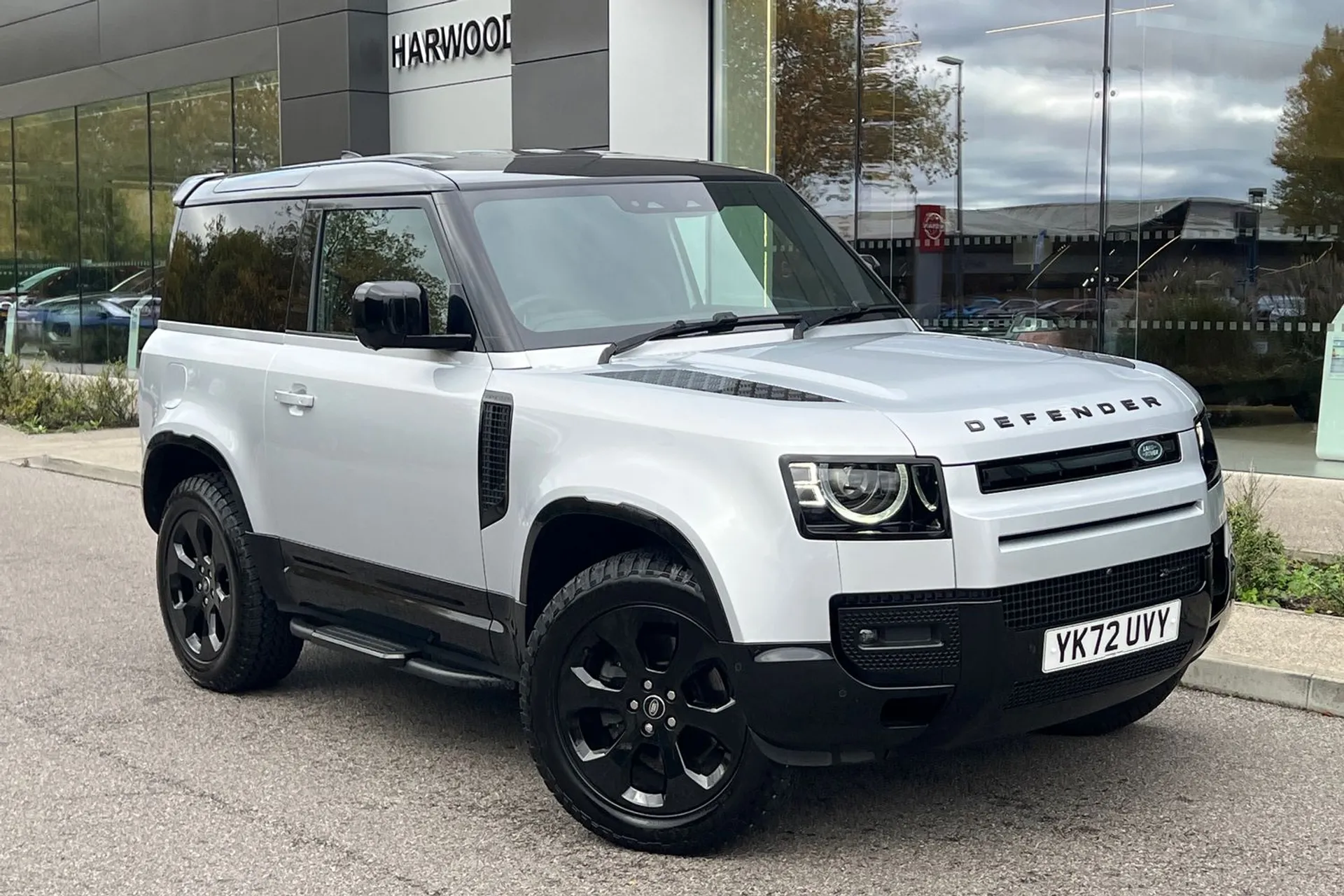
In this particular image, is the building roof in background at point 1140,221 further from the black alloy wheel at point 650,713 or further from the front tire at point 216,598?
the black alloy wheel at point 650,713

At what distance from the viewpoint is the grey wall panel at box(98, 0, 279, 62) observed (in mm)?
20156

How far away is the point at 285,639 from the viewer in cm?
602

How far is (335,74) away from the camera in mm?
18641

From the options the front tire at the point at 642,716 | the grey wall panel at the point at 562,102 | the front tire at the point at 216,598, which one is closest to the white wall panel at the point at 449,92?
the grey wall panel at the point at 562,102

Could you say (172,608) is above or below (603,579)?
below

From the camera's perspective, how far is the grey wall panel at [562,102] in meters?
15.3

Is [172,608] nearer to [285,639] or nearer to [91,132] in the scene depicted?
[285,639]

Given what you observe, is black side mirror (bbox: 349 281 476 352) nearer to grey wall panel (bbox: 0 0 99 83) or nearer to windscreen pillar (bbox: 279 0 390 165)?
windscreen pillar (bbox: 279 0 390 165)

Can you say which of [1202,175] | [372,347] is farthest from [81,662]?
[1202,175]

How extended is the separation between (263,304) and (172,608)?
1392 millimetres

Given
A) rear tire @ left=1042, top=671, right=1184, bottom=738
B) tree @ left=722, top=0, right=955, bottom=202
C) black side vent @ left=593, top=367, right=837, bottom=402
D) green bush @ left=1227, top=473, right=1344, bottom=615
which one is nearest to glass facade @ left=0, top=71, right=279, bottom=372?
tree @ left=722, top=0, right=955, bottom=202

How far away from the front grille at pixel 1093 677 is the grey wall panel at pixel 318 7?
16055 millimetres

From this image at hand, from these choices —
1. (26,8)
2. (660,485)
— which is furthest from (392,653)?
(26,8)

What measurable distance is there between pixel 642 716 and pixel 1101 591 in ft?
4.22
